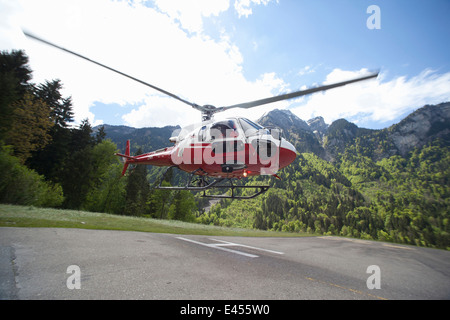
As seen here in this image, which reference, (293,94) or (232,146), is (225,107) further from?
(293,94)

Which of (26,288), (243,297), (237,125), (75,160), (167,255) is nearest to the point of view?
(26,288)

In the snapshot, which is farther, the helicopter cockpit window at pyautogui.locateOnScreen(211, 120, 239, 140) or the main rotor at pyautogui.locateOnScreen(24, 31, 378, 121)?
the helicopter cockpit window at pyautogui.locateOnScreen(211, 120, 239, 140)

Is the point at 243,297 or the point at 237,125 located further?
the point at 237,125

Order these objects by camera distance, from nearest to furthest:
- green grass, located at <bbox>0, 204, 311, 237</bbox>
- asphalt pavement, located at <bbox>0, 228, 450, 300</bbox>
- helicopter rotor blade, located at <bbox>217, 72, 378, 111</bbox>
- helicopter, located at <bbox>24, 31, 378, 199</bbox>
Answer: asphalt pavement, located at <bbox>0, 228, 450, 300</bbox> < helicopter rotor blade, located at <bbox>217, 72, 378, 111</bbox> < helicopter, located at <bbox>24, 31, 378, 199</bbox> < green grass, located at <bbox>0, 204, 311, 237</bbox>

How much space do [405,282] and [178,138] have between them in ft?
32.2

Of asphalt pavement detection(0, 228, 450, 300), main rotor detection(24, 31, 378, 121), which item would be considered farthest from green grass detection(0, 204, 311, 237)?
main rotor detection(24, 31, 378, 121)

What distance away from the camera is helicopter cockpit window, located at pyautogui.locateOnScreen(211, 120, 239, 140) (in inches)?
306

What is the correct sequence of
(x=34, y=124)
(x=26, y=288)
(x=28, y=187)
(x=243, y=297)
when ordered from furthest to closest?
(x=34, y=124), (x=28, y=187), (x=243, y=297), (x=26, y=288)

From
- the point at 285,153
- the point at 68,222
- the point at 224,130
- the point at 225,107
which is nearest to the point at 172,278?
the point at 285,153

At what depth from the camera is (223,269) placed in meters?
4.30

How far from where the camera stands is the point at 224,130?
8.00 metres

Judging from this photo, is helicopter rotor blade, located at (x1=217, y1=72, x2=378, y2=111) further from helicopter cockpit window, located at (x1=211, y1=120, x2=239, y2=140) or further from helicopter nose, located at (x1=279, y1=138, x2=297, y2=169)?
helicopter nose, located at (x1=279, y1=138, x2=297, y2=169)

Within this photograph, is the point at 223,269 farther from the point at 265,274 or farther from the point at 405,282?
the point at 405,282
